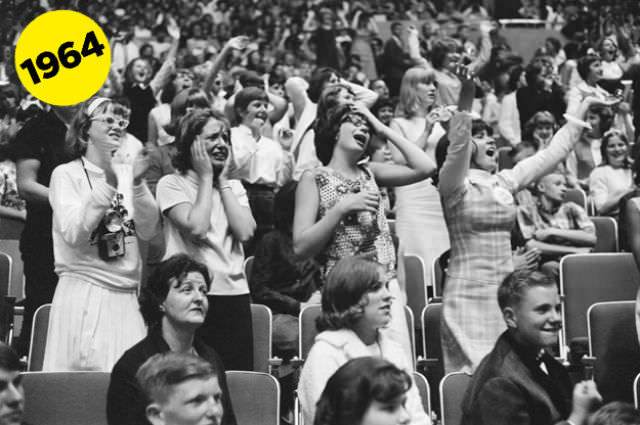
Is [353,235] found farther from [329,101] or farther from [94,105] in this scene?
[94,105]

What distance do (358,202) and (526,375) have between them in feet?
2.49

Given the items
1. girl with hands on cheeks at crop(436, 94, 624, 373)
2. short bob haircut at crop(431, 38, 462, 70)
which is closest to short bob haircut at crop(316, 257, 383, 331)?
girl with hands on cheeks at crop(436, 94, 624, 373)

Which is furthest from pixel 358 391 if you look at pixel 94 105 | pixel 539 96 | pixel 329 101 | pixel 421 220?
pixel 539 96

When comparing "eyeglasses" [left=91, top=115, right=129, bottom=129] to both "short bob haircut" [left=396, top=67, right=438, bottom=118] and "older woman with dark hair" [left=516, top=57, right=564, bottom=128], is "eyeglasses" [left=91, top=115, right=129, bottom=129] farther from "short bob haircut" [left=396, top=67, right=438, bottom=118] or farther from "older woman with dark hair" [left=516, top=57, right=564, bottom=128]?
"older woman with dark hair" [left=516, top=57, right=564, bottom=128]

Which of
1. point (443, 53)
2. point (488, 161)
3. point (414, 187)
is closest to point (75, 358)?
point (488, 161)

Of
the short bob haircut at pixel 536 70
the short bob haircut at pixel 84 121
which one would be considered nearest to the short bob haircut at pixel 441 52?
the short bob haircut at pixel 536 70

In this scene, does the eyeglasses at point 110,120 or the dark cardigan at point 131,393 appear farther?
the eyeglasses at point 110,120

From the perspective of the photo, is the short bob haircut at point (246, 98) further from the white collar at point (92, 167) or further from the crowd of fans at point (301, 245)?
the white collar at point (92, 167)

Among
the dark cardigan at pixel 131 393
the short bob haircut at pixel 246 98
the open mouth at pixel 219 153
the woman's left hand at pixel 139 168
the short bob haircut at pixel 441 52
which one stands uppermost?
the short bob haircut at pixel 441 52

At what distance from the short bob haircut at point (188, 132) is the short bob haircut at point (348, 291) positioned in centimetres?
84

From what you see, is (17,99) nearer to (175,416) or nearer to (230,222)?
(230,222)

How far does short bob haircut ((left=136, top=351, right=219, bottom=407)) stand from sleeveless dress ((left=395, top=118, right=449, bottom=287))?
2.82 meters

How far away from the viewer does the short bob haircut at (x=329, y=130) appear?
360 centimetres

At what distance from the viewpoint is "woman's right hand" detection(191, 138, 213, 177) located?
361cm
